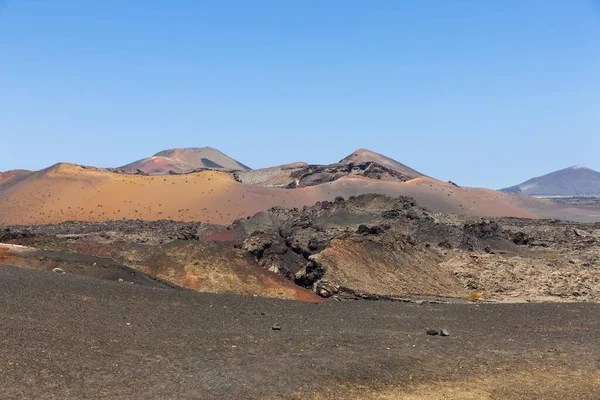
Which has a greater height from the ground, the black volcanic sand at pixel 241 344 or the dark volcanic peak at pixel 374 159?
the dark volcanic peak at pixel 374 159

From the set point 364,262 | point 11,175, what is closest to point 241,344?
point 364,262

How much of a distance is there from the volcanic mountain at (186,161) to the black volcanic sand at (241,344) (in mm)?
135843

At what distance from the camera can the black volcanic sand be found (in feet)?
32.0

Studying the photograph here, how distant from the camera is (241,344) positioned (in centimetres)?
1254

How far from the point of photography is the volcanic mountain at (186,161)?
15538 cm

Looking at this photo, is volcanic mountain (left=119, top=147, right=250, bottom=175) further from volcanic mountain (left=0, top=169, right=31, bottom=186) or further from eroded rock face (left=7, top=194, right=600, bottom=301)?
eroded rock face (left=7, top=194, right=600, bottom=301)

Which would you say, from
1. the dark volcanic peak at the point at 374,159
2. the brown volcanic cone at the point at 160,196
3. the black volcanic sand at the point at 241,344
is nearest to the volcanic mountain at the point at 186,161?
the dark volcanic peak at the point at 374,159

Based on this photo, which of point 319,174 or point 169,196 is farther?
point 319,174

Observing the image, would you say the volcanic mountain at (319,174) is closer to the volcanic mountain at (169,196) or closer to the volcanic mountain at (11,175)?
the volcanic mountain at (169,196)

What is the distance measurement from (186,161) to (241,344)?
16189 centimetres

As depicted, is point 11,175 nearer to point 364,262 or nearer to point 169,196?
point 169,196

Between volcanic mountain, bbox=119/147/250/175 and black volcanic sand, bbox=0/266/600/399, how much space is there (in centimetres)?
13584

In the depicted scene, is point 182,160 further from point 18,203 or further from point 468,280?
point 468,280

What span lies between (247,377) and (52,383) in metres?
2.82
